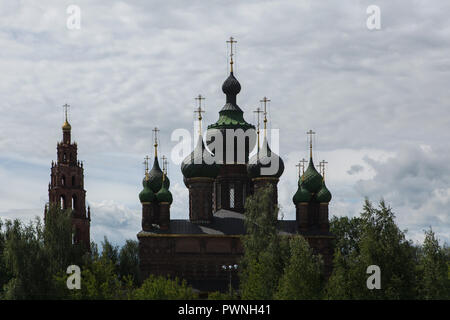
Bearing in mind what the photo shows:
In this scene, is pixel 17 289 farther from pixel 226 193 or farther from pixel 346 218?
pixel 346 218

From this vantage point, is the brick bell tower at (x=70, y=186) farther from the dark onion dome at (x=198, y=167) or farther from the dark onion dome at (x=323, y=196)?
the dark onion dome at (x=323, y=196)

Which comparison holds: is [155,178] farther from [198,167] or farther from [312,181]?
[312,181]

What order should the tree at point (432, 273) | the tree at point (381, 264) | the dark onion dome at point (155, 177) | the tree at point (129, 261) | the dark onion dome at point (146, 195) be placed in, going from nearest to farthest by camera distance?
the tree at point (381, 264)
the tree at point (432, 273)
the dark onion dome at point (146, 195)
the dark onion dome at point (155, 177)
the tree at point (129, 261)

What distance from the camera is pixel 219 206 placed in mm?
75562

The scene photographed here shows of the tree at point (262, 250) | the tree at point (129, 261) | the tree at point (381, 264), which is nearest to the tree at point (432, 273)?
the tree at point (381, 264)

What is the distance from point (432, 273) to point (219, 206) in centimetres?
2841

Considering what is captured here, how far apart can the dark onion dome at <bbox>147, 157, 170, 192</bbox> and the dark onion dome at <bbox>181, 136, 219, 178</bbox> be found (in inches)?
106

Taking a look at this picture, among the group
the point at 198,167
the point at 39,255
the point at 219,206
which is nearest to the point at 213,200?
the point at 219,206

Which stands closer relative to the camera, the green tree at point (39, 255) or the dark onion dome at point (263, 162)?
the green tree at point (39, 255)

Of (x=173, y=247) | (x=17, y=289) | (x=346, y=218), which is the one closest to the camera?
(x=17, y=289)

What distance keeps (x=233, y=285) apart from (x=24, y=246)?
1793cm

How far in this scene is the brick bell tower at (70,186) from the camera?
3068 inches
